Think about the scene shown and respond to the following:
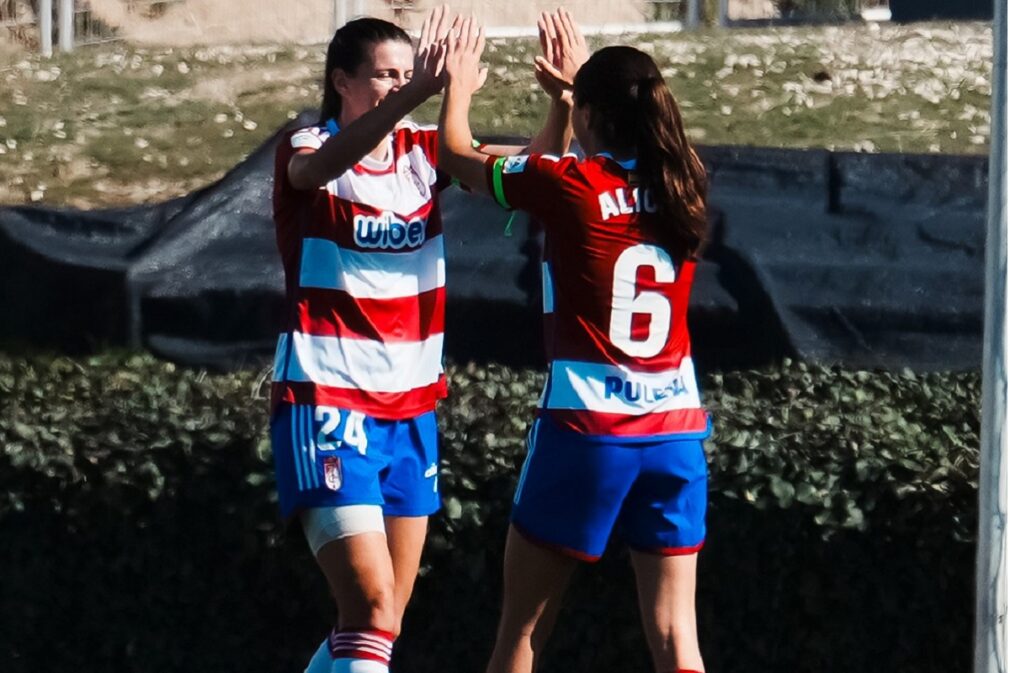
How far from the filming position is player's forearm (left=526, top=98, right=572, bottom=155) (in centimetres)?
414

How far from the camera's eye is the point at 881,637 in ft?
15.0

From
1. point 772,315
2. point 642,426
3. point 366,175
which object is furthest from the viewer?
point 772,315

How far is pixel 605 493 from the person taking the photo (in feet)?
12.2

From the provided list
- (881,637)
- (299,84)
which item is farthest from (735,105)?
(881,637)

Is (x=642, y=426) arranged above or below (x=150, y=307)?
above

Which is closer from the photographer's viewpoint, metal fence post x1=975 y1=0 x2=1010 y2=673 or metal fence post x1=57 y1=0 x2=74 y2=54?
metal fence post x1=975 y1=0 x2=1010 y2=673

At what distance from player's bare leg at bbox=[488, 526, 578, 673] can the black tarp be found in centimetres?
266

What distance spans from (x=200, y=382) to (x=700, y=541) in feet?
8.44

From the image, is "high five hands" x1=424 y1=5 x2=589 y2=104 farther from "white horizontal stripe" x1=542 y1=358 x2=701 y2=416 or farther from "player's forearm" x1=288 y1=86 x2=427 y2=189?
"white horizontal stripe" x1=542 y1=358 x2=701 y2=416

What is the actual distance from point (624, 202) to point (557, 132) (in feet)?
1.77

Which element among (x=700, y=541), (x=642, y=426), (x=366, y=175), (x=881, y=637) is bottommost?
(x=881, y=637)

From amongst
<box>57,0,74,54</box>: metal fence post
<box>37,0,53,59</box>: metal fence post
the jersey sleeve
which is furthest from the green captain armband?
<box>57,0,74,54</box>: metal fence post

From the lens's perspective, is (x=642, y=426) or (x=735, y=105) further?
(x=735, y=105)

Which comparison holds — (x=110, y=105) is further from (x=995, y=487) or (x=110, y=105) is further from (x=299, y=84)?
(x=995, y=487)
